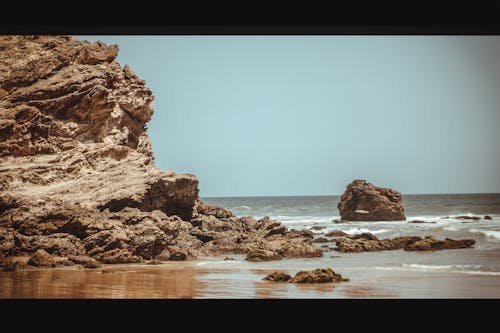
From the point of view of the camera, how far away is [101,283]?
8891 mm

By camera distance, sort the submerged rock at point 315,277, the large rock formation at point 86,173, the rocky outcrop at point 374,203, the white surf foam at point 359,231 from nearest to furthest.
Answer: the submerged rock at point 315,277 → the large rock formation at point 86,173 → the white surf foam at point 359,231 → the rocky outcrop at point 374,203

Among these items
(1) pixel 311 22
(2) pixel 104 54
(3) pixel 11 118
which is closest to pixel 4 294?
(1) pixel 311 22

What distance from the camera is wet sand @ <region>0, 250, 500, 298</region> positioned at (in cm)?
810

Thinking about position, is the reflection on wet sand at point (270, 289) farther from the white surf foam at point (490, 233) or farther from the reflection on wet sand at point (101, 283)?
the white surf foam at point (490, 233)

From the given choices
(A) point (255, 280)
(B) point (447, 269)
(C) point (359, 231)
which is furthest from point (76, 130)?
(C) point (359, 231)

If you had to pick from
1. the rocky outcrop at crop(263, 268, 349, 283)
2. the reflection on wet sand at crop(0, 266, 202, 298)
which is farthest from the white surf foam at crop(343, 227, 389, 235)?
the rocky outcrop at crop(263, 268, 349, 283)

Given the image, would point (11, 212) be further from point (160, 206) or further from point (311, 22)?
point (311, 22)

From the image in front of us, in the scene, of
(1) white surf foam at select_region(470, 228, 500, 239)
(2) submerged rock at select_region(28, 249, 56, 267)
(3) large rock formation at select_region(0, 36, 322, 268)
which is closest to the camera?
(2) submerged rock at select_region(28, 249, 56, 267)

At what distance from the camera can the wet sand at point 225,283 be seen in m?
8.10

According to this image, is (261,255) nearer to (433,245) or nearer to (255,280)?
(255,280)

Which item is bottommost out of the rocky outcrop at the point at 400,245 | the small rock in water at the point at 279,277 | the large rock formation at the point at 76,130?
the rocky outcrop at the point at 400,245

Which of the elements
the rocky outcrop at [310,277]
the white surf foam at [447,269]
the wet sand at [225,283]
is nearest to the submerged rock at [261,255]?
the wet sand at [225,283]

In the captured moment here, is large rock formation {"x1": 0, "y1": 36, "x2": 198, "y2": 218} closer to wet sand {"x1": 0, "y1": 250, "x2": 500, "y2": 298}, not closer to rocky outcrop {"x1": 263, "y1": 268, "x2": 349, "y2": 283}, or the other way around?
wet sand {"x1": 0, "y1": 250, "x2": 500, "y2": 298}
